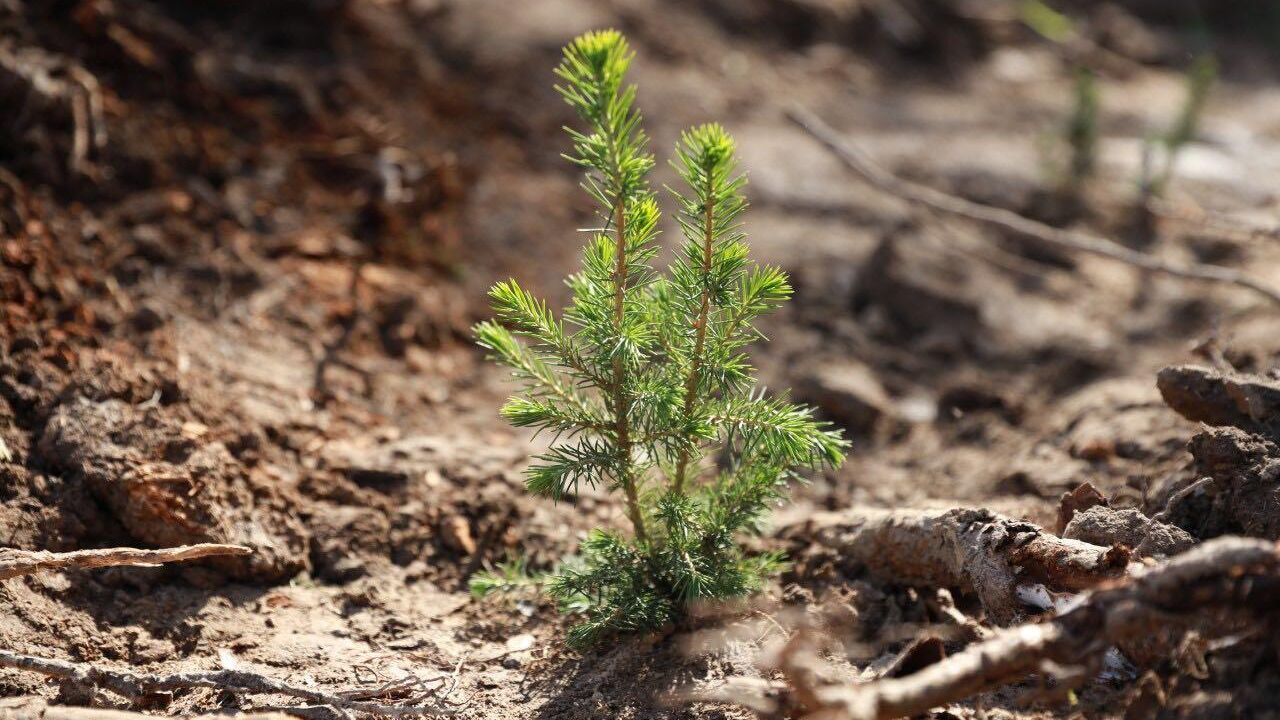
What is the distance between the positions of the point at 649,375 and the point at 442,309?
1954 mm

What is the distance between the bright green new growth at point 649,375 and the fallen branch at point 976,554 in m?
0.37

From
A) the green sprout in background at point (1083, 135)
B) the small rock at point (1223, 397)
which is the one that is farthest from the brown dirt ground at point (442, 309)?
the small rock at point (1223, 397)

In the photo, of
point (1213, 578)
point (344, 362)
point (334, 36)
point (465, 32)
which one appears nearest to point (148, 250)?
point (344, 362)

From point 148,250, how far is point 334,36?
5.73 ft

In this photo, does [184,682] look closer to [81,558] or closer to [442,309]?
[81,558]

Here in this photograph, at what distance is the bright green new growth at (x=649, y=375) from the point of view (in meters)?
2.00

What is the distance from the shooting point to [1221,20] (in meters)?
6.84

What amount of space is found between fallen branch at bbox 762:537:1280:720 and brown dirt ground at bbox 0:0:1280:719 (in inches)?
12.8

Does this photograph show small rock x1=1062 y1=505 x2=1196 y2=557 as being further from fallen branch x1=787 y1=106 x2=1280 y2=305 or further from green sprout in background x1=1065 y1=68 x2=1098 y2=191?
green sprout in background x1=1065 y1=68 x2=1098 y2=191

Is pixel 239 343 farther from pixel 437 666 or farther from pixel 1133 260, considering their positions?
pixel 1133 260

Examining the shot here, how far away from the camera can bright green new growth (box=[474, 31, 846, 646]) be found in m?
2.00

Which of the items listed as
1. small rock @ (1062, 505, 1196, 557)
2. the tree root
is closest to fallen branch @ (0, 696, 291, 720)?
small rock @ (1062, 505, 1196, 557)

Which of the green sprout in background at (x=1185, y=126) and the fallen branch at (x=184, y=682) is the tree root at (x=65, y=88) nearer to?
the fallen branch at (x=184, y=682)

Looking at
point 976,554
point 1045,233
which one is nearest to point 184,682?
point 976,554
